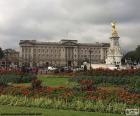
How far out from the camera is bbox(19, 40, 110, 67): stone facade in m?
173

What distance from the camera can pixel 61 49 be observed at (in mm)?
174000

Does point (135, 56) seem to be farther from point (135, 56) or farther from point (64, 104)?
point (64, 104)

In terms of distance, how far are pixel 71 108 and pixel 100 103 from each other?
3.50 ft

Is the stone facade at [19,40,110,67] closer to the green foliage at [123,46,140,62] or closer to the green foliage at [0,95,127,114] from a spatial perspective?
the green foliage at [123,46,140,62]

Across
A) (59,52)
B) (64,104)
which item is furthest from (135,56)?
(64,104)

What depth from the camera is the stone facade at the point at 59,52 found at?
568 feet

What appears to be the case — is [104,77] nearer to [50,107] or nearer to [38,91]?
[38,91]

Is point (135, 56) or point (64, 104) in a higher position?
point (135, 56)

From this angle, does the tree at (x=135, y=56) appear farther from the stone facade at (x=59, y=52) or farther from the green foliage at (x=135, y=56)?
the stone facade at (x=59, y=52)

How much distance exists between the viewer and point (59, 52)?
175m

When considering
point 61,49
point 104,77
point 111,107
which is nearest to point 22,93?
point 111,107

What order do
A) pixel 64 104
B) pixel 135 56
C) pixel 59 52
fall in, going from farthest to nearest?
pixel 59 52
pixel 135 56
pixel 64 104

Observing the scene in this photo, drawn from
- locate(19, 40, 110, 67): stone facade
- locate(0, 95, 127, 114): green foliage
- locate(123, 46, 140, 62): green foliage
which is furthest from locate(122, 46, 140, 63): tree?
locate(0, 95, 127, 114): green foliage

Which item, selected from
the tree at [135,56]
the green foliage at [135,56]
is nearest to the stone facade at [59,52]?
the tree at [135,56]
